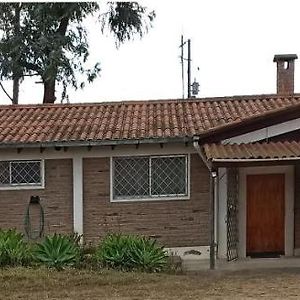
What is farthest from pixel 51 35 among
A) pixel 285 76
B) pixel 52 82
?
pixel 285 76

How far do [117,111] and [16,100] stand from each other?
17538 millimetres

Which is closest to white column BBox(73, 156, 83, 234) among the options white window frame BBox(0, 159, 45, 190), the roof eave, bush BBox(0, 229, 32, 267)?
the roof eave

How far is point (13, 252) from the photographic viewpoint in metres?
10.6

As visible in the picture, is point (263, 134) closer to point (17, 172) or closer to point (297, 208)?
point (297, 208)

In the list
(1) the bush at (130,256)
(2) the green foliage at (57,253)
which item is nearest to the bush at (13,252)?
(2) the green foliage at (57,253)

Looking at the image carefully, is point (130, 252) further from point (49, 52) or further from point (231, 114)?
point (49, 52)

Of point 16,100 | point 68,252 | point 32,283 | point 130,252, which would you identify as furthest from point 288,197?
point 16,100

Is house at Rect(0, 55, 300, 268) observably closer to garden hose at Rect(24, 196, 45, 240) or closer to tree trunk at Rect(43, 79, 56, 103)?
garden hose at Rect(24, 196, 45, 240)

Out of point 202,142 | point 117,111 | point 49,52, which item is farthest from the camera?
point 49,52

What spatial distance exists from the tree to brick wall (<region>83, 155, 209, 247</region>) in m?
12.2

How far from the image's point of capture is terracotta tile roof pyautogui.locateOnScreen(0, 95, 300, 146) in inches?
477

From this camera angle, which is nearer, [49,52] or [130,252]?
[130,252]

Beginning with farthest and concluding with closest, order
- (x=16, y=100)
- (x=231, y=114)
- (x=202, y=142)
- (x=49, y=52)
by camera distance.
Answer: (x=16, y=100), (x=49, y=52), (x=231, y=114), (x=202, y=142)

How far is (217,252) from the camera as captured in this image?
12203mm
